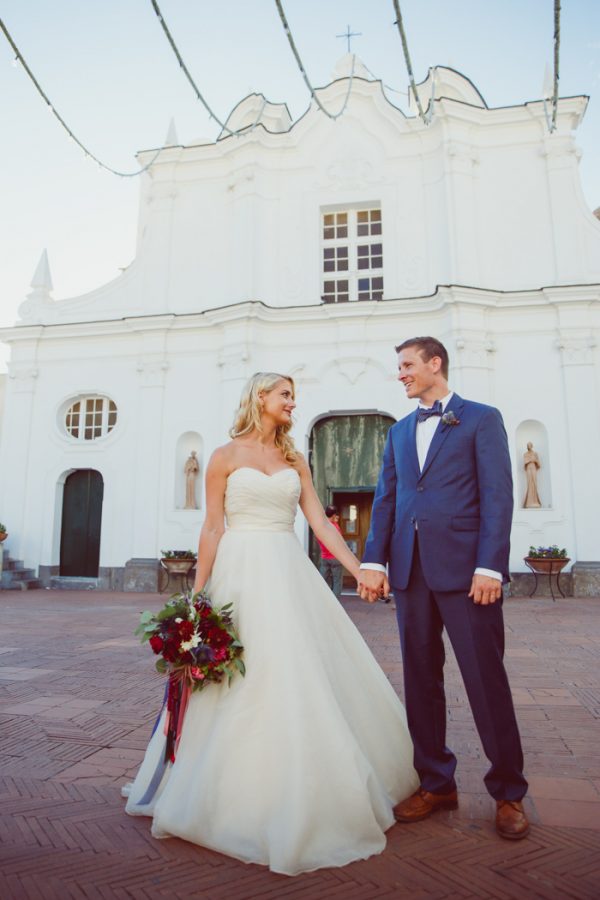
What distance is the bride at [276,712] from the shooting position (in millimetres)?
2070

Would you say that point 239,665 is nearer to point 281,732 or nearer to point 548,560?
point 281,732

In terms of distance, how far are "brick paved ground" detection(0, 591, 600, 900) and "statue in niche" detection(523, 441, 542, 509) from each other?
250 inches

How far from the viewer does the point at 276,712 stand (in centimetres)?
222

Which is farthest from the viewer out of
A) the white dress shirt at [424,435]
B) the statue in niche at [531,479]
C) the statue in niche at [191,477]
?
the statue in niche at [191,477]

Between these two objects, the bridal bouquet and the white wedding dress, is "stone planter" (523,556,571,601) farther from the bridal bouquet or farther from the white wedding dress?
the bridal bouquet

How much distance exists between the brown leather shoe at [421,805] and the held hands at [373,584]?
81cm

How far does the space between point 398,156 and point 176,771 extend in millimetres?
13893

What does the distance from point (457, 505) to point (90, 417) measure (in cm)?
1278

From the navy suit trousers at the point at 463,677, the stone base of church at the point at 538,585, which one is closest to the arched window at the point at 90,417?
the stone base of church at the point at 538,585

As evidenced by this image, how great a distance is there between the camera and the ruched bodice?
102 inches

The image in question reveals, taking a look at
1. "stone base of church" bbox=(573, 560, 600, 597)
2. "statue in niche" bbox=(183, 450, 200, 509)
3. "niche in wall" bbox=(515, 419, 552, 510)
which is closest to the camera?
"stone base of church" bbox=(573, 560, 600, 597)

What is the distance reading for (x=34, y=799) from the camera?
2564 mm

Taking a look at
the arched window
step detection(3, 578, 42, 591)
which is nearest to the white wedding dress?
step detection(3, 578, 42, 591)

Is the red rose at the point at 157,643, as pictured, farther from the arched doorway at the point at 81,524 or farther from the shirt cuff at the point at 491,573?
the arched doorway at the point at 81,524
